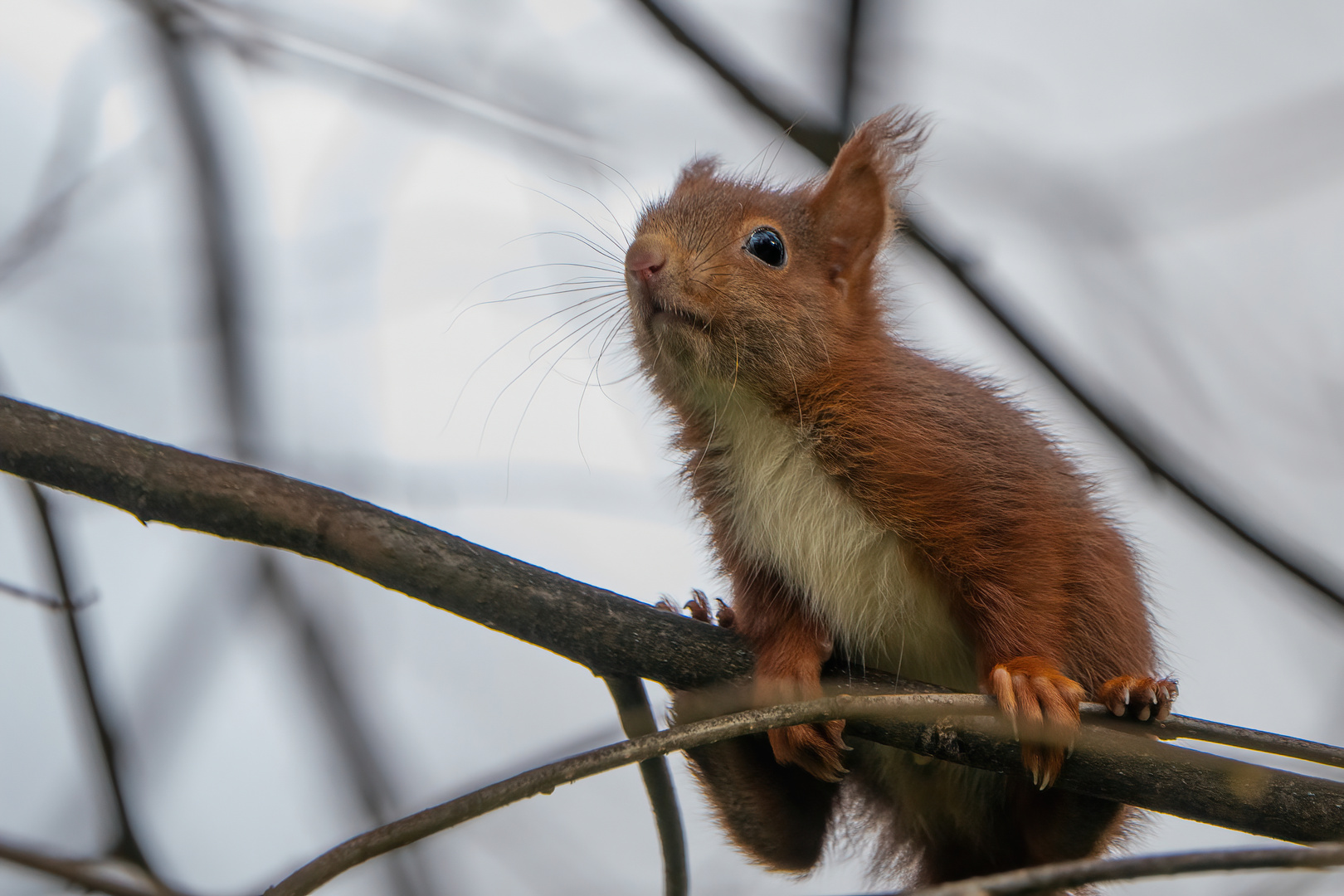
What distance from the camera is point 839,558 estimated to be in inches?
124

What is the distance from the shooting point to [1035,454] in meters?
3.32

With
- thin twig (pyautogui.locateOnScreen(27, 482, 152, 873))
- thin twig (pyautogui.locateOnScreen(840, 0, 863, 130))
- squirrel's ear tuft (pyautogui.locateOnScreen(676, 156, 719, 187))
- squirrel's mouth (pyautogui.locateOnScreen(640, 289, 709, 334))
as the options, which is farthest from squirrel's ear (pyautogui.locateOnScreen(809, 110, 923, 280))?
thin twig (pyautogui.locateOnScreen(27, 482, 152, 873))

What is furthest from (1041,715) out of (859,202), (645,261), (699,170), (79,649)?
(699,170)

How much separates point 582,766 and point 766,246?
181cm

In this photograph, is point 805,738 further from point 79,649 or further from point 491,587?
point 79,649

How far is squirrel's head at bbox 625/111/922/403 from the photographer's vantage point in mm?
3160

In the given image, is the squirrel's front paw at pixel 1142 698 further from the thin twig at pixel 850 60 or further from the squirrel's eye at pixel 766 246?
the thin twig at pixel 850 60

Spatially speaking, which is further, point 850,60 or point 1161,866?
point 850,60

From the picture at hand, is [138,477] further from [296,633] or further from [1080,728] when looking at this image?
[1080,728]

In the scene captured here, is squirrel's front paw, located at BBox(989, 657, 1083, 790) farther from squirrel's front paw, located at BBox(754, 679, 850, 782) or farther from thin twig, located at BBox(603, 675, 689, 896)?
thin twig, located at BBox(603, 675, 689, 896)

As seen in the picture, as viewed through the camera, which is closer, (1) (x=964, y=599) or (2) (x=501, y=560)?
(2) (x=501, y=560)

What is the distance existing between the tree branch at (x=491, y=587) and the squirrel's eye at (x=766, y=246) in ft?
4.06

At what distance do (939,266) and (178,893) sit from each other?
2.68 m

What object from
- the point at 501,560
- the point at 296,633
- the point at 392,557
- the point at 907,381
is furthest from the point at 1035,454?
the point at 296,633
